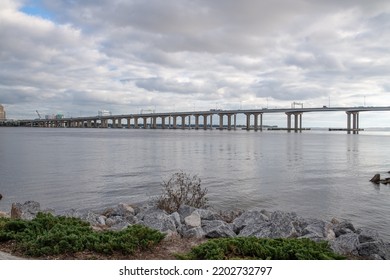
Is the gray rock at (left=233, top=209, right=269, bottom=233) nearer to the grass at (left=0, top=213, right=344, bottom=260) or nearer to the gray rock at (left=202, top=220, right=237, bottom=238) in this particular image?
the gray rock at (left=202, top=220, right=237, bottom=238)

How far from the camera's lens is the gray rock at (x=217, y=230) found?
31.7ft

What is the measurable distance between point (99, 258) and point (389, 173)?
28002mm

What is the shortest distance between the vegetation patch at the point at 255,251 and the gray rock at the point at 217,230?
2.77m

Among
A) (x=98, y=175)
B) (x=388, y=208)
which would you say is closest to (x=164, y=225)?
(x=388, y=208)

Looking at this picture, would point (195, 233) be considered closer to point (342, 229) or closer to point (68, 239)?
point (68, 239)

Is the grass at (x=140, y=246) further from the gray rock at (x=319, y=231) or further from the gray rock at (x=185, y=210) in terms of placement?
the gray rock at (x=185, y=210)

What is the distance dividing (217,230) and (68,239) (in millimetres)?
4023

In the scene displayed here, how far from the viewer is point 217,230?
9742mm

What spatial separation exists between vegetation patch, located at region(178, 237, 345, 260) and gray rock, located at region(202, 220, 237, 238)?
2767 millimetres

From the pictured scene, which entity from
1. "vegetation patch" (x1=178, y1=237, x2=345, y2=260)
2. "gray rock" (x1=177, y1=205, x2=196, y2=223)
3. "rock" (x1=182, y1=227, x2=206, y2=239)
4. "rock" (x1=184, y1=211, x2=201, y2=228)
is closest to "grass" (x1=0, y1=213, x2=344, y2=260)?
"vegetation patch" (x1=178, y1=237, x2=345, y2=260)

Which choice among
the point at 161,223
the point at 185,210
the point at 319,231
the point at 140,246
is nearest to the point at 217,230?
the point at 161,223
